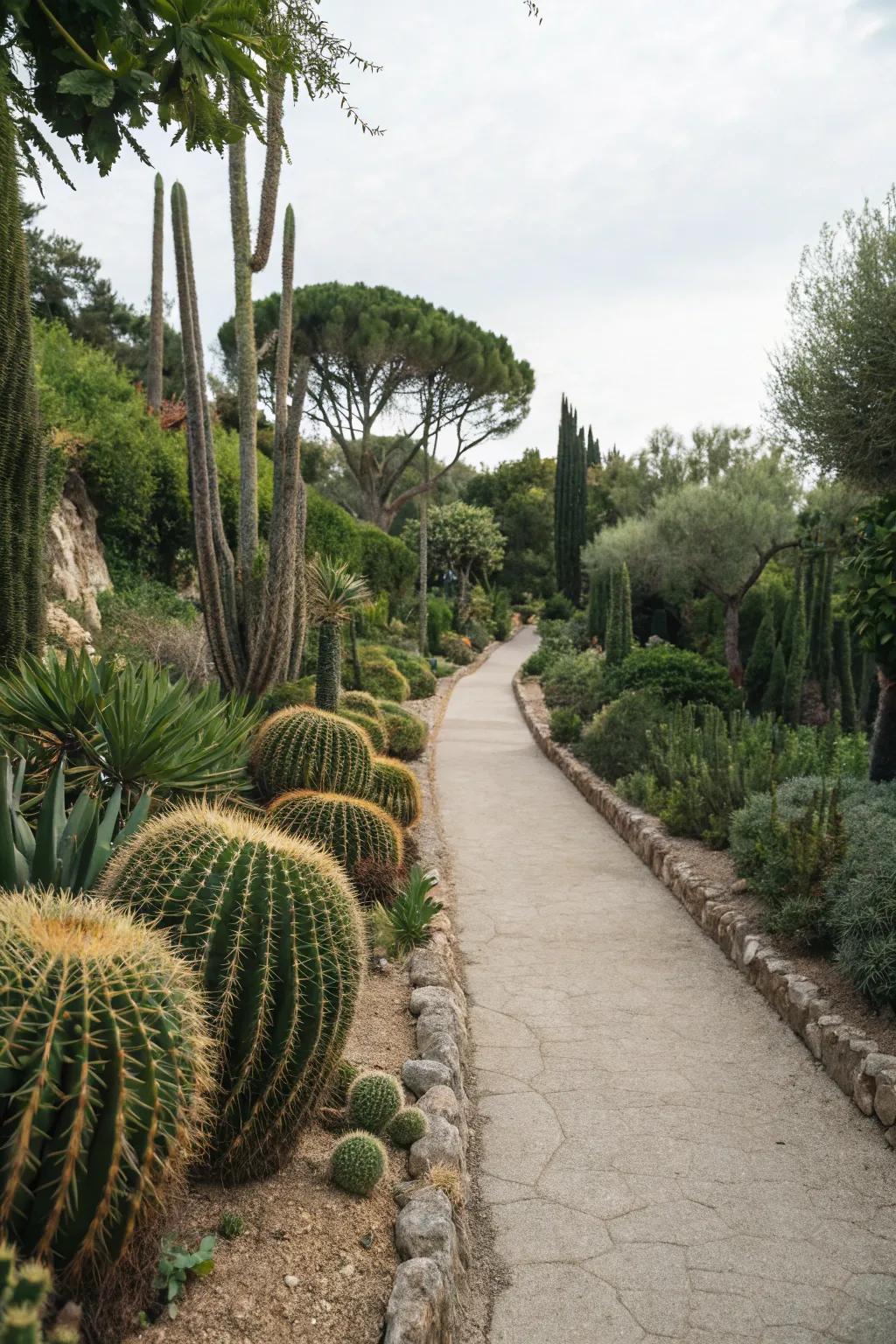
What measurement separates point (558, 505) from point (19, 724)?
1439 inches

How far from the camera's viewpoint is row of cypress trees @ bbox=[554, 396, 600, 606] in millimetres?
39375

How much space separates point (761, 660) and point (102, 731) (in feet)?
58.1

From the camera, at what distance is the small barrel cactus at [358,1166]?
3.03 meters

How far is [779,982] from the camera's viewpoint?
5270 mm

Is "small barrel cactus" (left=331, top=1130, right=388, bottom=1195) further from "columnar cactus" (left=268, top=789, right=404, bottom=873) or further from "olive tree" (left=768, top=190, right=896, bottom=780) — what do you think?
"olive tree" (left=768, top=190, right=896, bottom=780)

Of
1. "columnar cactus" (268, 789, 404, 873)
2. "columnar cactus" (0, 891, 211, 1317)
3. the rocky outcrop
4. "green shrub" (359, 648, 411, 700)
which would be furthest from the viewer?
"green shrub" (359, 648, 411, 700)

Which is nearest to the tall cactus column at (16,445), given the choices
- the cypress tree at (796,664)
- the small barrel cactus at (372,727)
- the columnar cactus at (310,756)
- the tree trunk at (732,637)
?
the columnar cactus at (310,756)

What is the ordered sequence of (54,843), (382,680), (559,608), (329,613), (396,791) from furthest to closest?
1. (559,608)
2. (382,680)
3. (329,613)
4. (396,791)
5. (54,843)

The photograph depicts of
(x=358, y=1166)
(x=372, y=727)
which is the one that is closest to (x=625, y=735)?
Answer: (x=372, y=727)

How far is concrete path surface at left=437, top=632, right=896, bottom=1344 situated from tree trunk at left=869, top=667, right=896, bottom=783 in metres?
1.83

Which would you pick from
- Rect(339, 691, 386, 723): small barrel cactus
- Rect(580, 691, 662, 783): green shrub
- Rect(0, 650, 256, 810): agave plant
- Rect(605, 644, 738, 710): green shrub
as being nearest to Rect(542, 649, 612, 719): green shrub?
Rect(605, 644, 738, 710): green shrub

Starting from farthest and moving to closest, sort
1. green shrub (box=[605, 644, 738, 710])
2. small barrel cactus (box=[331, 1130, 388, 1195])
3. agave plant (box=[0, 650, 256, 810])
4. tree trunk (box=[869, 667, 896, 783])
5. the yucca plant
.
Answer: green shrub (box=[605, 644, 738, 710]) → tree trunk (box=[869, 667, 896, 783]) → the yucca plant → agave plant (box=[0, 650, 256, 810]) → small barrel cactus (box=[331, 1130, 388, 1195])

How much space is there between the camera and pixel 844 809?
20.9ft

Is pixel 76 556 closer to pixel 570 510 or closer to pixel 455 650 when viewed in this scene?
pixel 455 650
